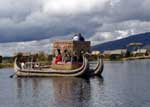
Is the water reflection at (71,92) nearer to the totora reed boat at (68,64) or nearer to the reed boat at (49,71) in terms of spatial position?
the reed boat at (49,71)

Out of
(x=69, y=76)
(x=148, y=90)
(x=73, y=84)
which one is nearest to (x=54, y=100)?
(x=148, y=90)

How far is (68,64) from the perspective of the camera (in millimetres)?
99500

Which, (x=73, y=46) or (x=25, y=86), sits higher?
(x=73, y=46)

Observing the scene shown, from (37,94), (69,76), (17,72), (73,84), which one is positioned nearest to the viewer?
(37,94)

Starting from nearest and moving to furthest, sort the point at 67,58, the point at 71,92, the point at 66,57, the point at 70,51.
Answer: the point at 71,92, the point at 66,57, the point at 67,58, the point at 70,51

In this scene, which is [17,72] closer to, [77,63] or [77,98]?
[77,63]

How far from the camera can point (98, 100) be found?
199 feet

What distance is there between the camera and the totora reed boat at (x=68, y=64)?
3917 inches

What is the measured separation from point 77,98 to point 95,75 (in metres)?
41.3

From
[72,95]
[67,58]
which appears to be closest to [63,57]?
[67,58]

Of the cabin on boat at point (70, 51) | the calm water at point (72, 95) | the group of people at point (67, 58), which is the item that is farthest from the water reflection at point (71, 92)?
the group of people at point (67, 58)

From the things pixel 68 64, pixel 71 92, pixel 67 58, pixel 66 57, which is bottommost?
pixel 71 92

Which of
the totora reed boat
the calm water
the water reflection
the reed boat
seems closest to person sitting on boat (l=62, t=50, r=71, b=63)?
the totora reed boat

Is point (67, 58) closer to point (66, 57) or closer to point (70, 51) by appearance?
point (66, 57)
